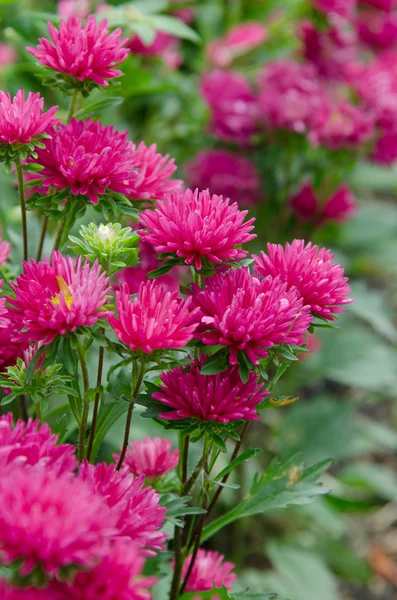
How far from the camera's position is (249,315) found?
1.90 ft

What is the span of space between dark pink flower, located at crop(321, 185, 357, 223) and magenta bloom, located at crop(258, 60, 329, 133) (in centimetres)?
19

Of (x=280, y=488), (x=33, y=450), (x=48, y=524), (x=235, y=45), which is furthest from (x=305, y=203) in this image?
(x=48, y=524)

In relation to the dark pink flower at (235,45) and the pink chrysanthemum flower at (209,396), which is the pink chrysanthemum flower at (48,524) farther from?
the dark pink flower at (235,45)

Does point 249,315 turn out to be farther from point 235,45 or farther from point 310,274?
point 235,45

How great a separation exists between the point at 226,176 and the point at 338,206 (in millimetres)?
251

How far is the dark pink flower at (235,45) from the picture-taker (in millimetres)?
1759

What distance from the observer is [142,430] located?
131 cm

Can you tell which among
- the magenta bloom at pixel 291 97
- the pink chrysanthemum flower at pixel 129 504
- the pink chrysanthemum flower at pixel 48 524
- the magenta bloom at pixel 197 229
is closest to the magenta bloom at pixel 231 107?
the magenta bloom at pixel 291 97

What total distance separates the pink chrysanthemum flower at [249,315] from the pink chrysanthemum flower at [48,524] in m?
0.19

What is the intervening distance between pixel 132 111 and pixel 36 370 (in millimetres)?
1380

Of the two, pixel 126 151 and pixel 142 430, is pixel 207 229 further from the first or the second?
pixel 142 430

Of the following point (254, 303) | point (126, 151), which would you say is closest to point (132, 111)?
point (126, 151)

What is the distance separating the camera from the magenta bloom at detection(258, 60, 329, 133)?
141cm

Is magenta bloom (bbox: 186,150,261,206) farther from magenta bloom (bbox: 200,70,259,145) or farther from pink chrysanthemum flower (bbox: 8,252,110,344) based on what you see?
pink chrysanthemum flower (bbox: 8,252,110,344)
